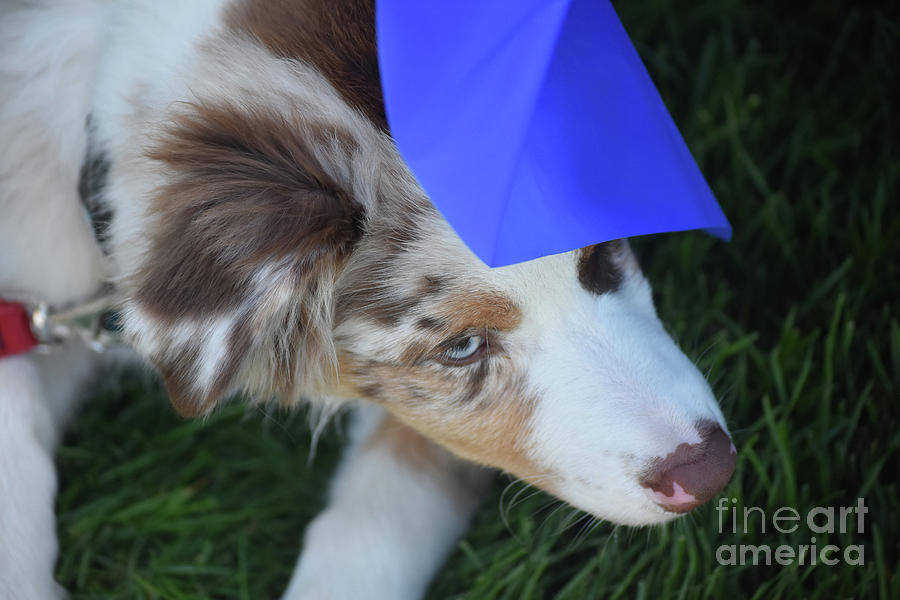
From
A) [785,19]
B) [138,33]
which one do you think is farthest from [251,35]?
[785,19]

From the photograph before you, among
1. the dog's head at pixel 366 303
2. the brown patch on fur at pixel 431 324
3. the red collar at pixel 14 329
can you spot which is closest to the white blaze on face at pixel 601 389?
the dog's head at pixel 366 303

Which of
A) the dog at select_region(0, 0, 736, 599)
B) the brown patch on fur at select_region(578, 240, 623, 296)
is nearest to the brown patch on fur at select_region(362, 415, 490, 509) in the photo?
the dog at select_region(0, 0, 736, 599)

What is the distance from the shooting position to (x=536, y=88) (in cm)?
129

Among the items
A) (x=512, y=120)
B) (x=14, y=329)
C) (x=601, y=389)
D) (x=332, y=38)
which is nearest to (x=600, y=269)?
(x=601, y=389)

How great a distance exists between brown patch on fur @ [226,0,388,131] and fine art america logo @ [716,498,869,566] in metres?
1.36

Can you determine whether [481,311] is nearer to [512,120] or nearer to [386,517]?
[512,120]

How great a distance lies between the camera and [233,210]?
1.56m

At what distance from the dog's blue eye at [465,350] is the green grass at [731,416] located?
600mm

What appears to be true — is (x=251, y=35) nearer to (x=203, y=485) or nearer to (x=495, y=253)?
(x=495, y=253)

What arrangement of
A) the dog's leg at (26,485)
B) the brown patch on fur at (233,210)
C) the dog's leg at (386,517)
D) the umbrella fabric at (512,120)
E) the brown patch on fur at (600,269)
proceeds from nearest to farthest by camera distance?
the umbrella fabric at (512,120), the brown patch on fur at (233,210), the brown patch on fur at (600,269), the dog's leg at (26,485), the dog's leg at (386,517)

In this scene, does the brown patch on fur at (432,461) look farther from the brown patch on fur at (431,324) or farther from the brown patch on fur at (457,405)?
the brown patch on fur at (431,324)

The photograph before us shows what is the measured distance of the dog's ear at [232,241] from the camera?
5.13 feet

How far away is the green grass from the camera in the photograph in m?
2.18

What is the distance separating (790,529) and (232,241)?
160 cm
